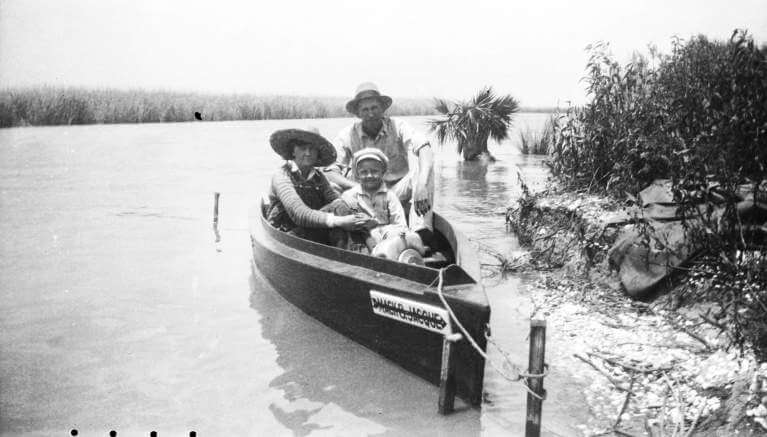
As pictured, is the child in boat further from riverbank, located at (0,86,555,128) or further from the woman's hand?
riverbank, located at (0,86,555,128)

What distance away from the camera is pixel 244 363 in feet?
16.0

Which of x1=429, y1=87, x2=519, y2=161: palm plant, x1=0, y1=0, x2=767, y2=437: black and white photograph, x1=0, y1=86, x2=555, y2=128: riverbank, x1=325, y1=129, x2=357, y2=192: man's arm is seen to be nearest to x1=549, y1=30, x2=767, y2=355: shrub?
x1=0, y1=0, x2=767, y2=437: black and white photograph

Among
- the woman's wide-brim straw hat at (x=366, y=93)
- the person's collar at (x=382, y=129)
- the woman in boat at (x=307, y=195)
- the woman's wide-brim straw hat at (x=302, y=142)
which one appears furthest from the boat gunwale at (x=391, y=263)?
the woman's wide-brim straw hat at (x=366, y=93)

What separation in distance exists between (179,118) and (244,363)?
26389 mm

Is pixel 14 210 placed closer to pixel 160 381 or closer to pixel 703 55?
pixel 160 381

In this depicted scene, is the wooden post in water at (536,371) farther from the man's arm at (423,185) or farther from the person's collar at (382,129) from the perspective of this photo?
the person's collar at (382,129)

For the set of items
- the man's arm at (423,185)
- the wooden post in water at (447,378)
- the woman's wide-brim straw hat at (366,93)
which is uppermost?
the woman's wide-brim straw hat at (366,93)

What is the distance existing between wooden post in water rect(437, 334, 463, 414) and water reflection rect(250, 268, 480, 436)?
3.0 inches

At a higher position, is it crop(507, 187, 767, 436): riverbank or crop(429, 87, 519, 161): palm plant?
crop(429, 87, 519, 161): palm plant

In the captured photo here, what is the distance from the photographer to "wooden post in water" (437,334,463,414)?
370cm

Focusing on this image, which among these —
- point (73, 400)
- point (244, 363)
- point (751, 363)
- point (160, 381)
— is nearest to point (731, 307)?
point (751, 363)

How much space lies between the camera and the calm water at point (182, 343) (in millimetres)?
3953

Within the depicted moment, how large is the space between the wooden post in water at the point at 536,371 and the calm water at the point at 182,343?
32 cm

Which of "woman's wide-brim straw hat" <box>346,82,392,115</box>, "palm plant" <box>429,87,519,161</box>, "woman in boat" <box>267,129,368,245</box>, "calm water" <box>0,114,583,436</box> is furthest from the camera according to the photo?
"palm plant" <box>429,87,519,161</box>
